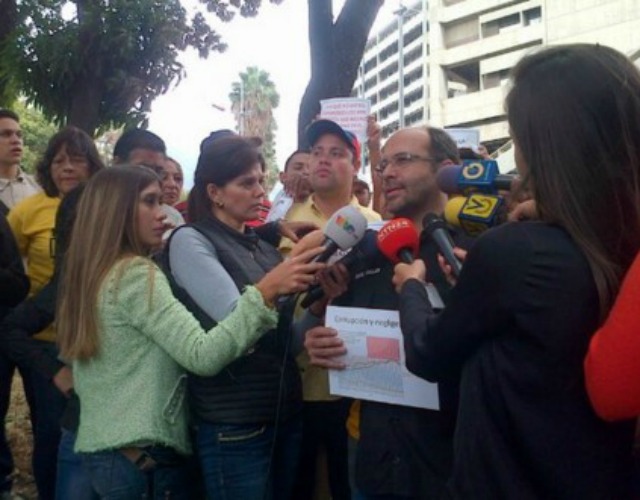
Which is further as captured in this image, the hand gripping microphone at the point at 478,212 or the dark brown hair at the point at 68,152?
the dark brown hair at the point at 68,152

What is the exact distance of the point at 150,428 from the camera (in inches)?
86.9

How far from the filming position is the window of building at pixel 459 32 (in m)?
53.5

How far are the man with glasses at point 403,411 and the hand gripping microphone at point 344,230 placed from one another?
15 centimetres

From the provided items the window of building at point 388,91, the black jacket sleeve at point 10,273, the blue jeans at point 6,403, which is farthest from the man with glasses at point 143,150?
the window of building at point 388,91

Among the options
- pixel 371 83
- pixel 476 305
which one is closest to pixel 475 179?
pixel 476 305

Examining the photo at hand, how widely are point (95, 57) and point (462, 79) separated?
5201 cm

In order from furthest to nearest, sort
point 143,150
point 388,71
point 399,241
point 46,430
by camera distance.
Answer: point 388,71, point 143,150, point 46,430, point 399,241

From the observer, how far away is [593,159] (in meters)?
1.50

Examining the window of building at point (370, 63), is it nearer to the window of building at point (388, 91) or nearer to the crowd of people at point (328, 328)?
the window of building at point (388, 91)

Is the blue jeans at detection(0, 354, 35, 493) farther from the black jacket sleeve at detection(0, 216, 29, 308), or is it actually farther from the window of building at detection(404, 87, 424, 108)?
the window of building at detection(404, 87, 424, 108)

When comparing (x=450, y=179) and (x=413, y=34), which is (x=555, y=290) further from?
(x=413, y=34)

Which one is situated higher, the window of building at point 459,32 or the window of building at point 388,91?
the window of building at point 459,32

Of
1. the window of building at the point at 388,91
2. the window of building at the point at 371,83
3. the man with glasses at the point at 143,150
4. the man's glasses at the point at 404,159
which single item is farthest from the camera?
the window of building at the point at 371,83

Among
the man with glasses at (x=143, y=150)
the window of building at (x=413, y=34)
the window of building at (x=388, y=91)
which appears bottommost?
the man with glasses at (x=143, y=150)
